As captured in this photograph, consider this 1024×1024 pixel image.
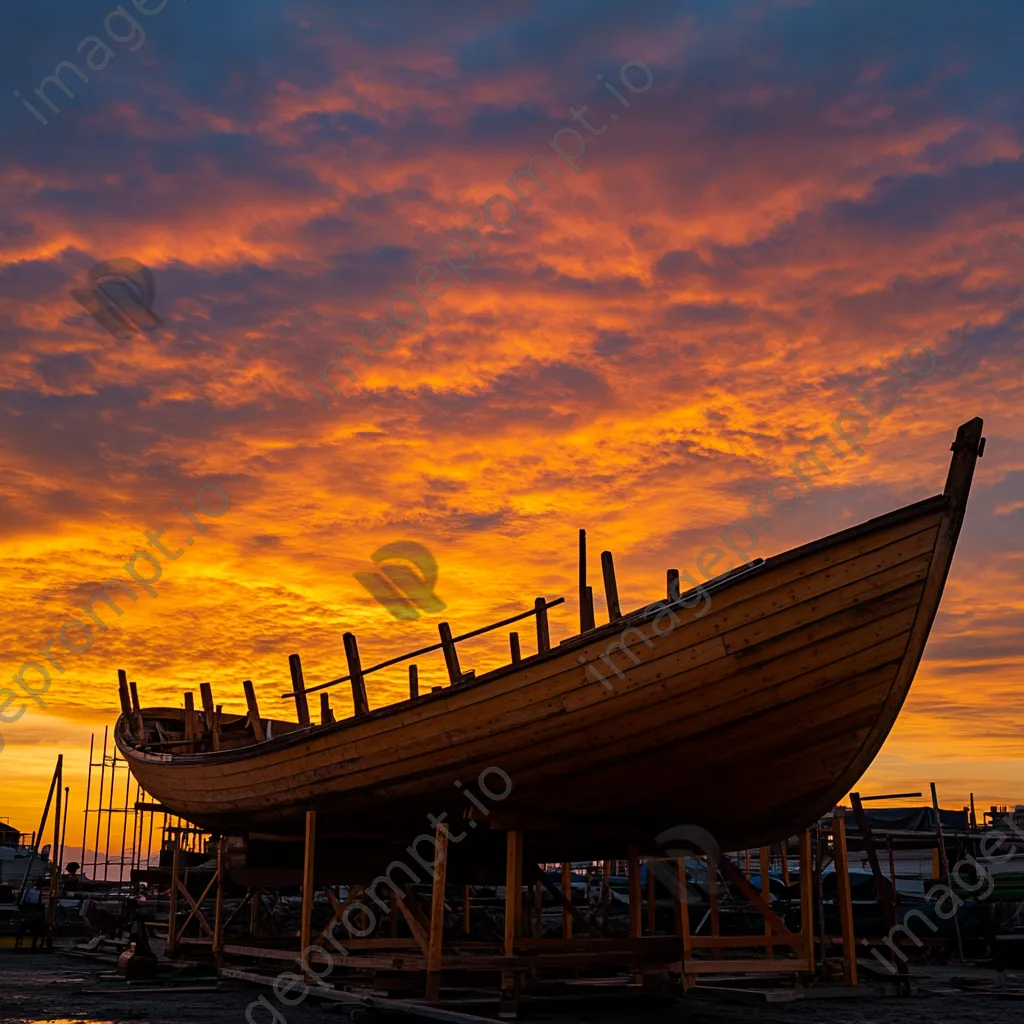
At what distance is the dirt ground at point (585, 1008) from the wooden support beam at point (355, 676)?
3.45 m

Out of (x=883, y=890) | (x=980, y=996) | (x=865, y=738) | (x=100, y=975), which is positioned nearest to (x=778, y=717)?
(x=865, y=738)

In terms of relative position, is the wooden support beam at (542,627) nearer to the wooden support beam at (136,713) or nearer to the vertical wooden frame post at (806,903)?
the vertical wooden frame post at (806,903)

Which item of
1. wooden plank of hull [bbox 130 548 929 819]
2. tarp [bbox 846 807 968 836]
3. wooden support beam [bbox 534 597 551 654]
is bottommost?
tarp [bbox 846 807 968 836]

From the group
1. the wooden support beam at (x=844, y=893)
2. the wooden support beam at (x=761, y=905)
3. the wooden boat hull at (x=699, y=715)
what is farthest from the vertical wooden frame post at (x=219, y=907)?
the wooden support beam at (x=844, y=893)

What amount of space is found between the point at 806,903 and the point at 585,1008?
296 cm

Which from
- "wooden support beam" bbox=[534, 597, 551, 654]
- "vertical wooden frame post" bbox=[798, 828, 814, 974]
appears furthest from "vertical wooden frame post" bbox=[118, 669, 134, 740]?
"vertical wooden frame post" bbox=[798, 828, 814, 974]

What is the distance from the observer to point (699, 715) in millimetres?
10383

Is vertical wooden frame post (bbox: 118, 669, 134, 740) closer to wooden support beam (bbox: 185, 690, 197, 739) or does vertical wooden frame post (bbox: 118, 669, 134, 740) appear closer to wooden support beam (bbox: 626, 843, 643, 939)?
wooden support beam (bbox: 185, 690, 197, 739)

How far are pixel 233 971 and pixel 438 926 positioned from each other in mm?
4681

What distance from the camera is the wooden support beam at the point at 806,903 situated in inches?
490

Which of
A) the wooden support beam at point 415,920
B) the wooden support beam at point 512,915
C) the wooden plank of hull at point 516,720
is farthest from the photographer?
the wooden support beam at point 415,920

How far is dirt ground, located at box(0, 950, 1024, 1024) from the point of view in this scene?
35.5ft

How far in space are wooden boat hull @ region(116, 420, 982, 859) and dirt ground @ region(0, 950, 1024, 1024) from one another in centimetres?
187

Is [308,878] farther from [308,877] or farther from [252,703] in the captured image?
[252,703]
